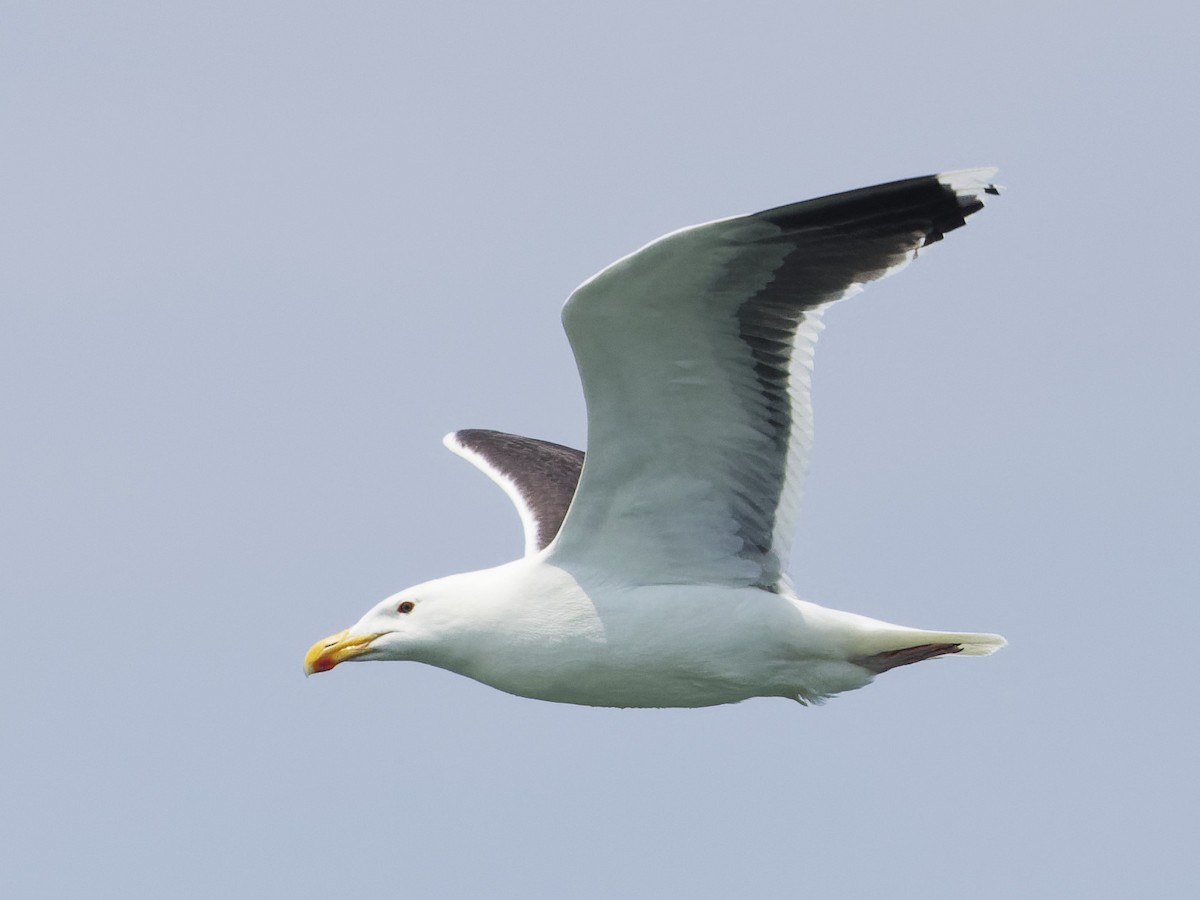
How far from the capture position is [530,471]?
15.2m

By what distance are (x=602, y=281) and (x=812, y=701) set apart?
119 inches

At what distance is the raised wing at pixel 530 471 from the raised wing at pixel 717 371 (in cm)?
159

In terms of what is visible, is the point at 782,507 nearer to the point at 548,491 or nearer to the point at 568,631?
the point at 568,631

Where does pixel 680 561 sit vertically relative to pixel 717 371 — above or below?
below

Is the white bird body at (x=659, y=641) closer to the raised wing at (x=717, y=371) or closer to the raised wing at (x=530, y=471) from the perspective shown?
the raised wing at (x=717, y=371)

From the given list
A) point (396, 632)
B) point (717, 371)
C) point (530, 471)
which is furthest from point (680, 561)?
point (530, 471)

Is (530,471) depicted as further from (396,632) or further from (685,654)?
(685,654)

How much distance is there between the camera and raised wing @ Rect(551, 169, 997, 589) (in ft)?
34.8

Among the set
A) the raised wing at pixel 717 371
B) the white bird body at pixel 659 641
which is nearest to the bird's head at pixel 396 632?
the white bird body at pixel 659 641

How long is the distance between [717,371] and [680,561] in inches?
52.9

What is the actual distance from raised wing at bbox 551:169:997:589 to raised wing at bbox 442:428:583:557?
1595 mm

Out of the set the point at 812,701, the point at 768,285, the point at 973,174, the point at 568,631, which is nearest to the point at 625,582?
the point at 568,631

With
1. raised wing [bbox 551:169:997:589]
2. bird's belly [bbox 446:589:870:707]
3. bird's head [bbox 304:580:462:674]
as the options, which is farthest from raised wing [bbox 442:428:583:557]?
raised wing [bbox 551:169:997:589]

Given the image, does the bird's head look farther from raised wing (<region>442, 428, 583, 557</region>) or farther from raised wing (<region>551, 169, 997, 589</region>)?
raised wing (<region>442, 428, 583, 557</region>)
